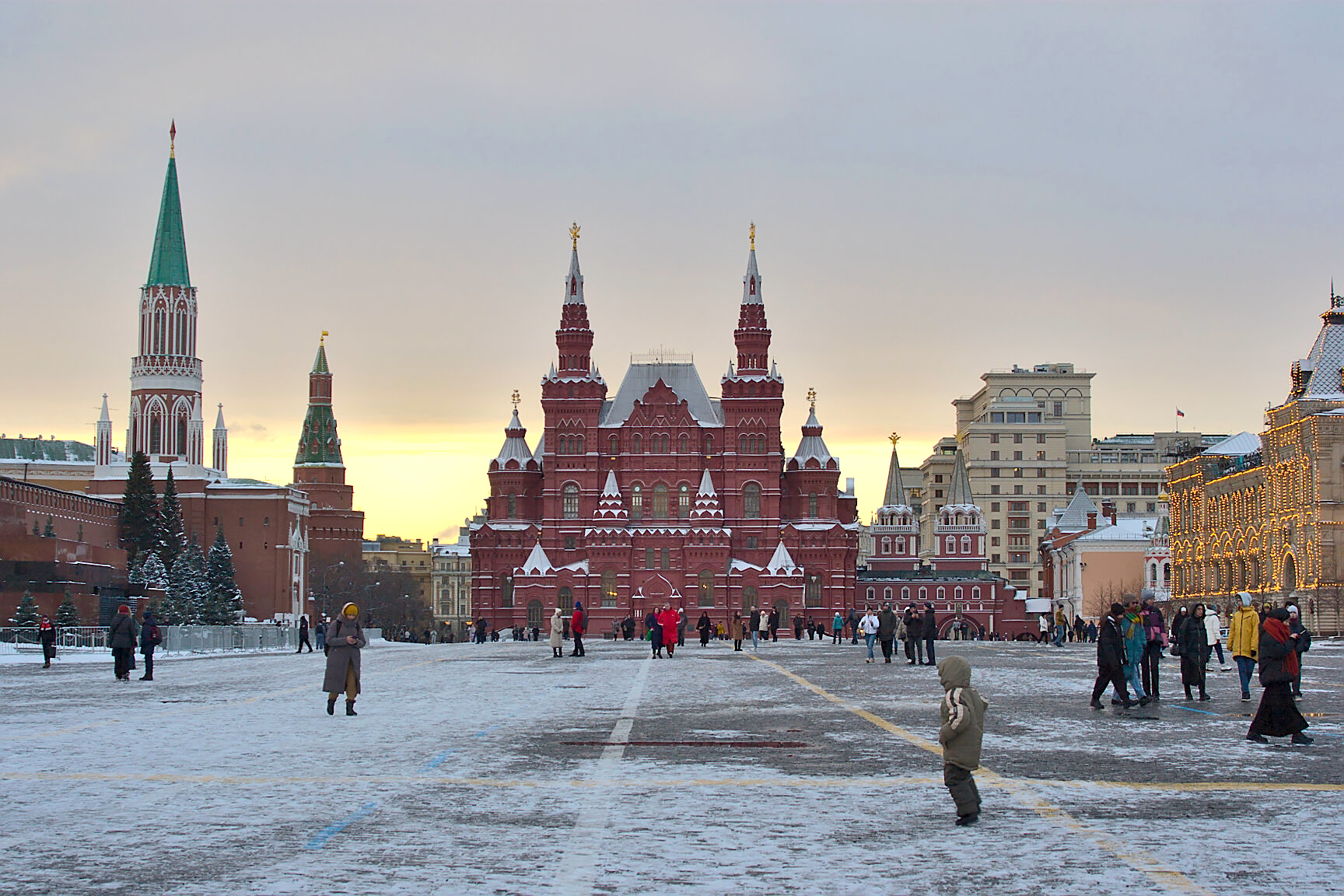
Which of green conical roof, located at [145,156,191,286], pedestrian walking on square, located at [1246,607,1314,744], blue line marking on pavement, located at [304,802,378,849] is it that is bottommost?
blue line marking on pavement, located at [304,802,378,849]

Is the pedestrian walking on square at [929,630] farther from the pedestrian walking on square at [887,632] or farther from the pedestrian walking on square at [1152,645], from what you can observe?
the pedestrian walking on square at [1152,645]

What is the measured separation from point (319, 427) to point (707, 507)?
9211cm

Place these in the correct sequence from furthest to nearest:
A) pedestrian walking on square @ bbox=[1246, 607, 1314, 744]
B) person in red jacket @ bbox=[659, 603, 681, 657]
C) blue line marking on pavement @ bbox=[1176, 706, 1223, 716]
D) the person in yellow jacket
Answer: person in red jacket @ bbox=[659, 603, 681, 657] → the person in yellow jacket → blue line marking on pavement @ bbox=[1176, 706, 1223, 716] → pedestrian walking on square @ bbox=[1246, 607, 1314, 744]

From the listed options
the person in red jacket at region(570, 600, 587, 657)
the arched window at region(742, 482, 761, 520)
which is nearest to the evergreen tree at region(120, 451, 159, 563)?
the arched window at region(742, 482, 761, 520)

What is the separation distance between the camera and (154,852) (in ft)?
29.3

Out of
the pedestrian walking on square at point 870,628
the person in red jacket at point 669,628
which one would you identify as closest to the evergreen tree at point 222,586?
the person in red jacket at point 669,628

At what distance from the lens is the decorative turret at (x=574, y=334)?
366 feet

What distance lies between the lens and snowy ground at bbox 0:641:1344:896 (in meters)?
8.30

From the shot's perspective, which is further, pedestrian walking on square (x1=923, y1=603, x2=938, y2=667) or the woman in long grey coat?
pedestrian walking on square (x1=923, y1=603, x2=938, y2=667)

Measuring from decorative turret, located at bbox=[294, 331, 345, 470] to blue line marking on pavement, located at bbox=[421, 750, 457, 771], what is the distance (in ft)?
574

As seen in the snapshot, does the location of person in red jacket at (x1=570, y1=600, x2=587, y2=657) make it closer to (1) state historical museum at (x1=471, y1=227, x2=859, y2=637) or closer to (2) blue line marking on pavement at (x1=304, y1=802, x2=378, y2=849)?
(2) blue line marking on pavement at (x1=304, y1=802, x2=378, y2=849)

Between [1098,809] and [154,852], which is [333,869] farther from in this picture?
[1098,809]

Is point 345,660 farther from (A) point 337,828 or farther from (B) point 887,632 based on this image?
(B) point 887,632

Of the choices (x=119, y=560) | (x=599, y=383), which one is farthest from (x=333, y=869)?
(x=599, y=383)
